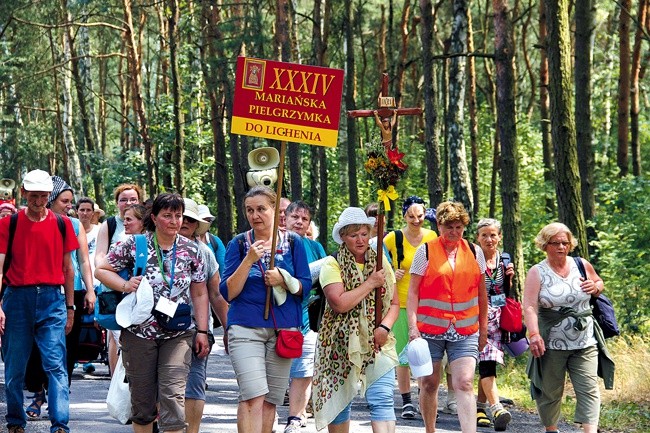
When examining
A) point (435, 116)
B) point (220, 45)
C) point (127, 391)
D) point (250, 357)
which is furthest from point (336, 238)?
point (220, 45)

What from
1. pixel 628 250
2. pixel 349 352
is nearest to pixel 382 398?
pixel 349 352

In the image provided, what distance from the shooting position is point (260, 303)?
7949mm

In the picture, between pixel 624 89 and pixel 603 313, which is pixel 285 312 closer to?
pixel 603 313

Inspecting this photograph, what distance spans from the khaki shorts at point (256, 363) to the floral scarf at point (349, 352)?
10.9 inches

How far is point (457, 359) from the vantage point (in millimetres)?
8898

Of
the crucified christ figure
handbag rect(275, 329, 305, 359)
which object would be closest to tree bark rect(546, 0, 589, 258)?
the crucified christ figure

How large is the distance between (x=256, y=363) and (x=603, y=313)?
3.00 meters

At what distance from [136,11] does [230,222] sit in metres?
8.37

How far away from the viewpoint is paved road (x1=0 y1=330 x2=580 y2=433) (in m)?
10.0

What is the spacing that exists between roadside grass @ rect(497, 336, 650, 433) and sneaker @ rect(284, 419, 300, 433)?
281cm

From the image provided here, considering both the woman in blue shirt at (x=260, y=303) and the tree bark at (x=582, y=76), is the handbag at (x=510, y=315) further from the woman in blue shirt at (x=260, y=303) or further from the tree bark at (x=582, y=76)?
the tree bark at (x=582, y=76)

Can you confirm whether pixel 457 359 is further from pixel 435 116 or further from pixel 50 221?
pixel 435 116

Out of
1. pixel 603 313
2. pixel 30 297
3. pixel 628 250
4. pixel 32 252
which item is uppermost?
pixel 32 252

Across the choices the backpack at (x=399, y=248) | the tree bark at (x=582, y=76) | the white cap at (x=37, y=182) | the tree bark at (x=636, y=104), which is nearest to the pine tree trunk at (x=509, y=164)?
the tree bark at (x=582, y=76)
